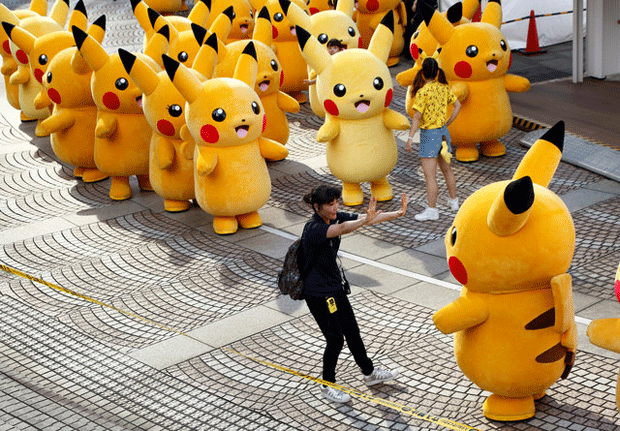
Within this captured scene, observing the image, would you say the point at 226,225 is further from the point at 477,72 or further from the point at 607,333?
the point at 607,333

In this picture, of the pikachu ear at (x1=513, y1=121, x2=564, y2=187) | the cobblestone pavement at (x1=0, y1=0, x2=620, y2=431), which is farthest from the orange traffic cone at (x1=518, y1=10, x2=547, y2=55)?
the pikachu ear at (x1=513, y1=121, x2=564, y2=187)

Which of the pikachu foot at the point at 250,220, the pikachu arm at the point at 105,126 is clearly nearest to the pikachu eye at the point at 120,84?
the pikachu arm at the point at 105,126

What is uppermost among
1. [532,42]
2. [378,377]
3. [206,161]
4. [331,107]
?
[331,107]

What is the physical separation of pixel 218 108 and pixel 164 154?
1388 mm

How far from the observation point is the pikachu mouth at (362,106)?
35.6 ft

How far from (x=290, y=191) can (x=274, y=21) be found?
4.64 meters

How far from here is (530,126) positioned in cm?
1384

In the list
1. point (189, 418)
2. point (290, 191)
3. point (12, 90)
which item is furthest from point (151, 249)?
point (12, 90)

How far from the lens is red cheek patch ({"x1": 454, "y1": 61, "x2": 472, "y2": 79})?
1191 cm

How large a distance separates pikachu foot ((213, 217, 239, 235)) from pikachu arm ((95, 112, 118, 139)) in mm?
2297

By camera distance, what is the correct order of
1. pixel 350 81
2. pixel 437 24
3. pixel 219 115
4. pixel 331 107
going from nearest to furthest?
pixel 219 115, pixel 350 81, pixel 331 107, pixel 437 24

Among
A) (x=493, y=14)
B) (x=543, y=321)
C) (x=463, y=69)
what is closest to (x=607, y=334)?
(x=543, y=321)

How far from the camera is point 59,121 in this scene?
1280 centimetres

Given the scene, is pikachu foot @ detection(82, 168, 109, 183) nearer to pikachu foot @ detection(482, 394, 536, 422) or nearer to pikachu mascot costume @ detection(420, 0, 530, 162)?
pikachu mascot costume @ detection(420, 0, 530, 162)
